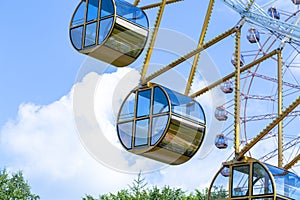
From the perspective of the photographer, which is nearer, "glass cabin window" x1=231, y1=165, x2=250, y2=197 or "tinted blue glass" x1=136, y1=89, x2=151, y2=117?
"glass cabin window" x1=231, y1=165, x2=250, y2=197

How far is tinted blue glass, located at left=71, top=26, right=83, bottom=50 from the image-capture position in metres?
17.0

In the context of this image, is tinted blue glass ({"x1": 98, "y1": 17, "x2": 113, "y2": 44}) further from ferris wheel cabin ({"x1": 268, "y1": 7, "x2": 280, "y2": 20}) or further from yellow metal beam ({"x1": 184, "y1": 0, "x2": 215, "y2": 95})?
ferris wheel cabin ({"x1": 268, "y1": 7, "x2": 280, "y2": 20})

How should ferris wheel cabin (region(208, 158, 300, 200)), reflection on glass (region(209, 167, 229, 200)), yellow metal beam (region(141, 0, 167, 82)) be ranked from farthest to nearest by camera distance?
1. yellow metal beam (region(141, 0, 167, 82))
2. reflection on glass (region(209, 167, 229, 200))
3. ferris wheel cabin (region(208, 158, 300, 200))

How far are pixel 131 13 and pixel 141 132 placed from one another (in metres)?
2.89

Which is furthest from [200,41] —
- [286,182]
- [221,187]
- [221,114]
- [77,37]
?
[221,114]

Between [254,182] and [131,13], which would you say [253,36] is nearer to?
[131,13]

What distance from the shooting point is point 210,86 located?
17172 millimetres

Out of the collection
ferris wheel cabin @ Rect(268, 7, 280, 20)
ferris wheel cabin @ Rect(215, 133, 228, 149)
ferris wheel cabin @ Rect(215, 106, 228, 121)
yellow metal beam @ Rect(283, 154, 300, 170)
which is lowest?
yellow metal beam @ Rect(283, 154, 300, 170)

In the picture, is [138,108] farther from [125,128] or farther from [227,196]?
[227,196]

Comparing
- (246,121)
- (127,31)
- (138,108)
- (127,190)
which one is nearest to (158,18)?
(127,31)

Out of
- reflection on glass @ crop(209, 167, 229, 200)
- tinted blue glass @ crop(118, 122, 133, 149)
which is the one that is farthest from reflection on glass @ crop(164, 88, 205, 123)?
reflection on glass @ crop(209, 167, 229, 200)

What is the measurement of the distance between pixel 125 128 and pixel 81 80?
1564 millimetres

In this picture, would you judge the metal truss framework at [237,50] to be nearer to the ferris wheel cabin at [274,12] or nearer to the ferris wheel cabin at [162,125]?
the ferris wheel cabin at [162,125]

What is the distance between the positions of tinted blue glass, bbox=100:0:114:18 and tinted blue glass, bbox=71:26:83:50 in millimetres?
736
